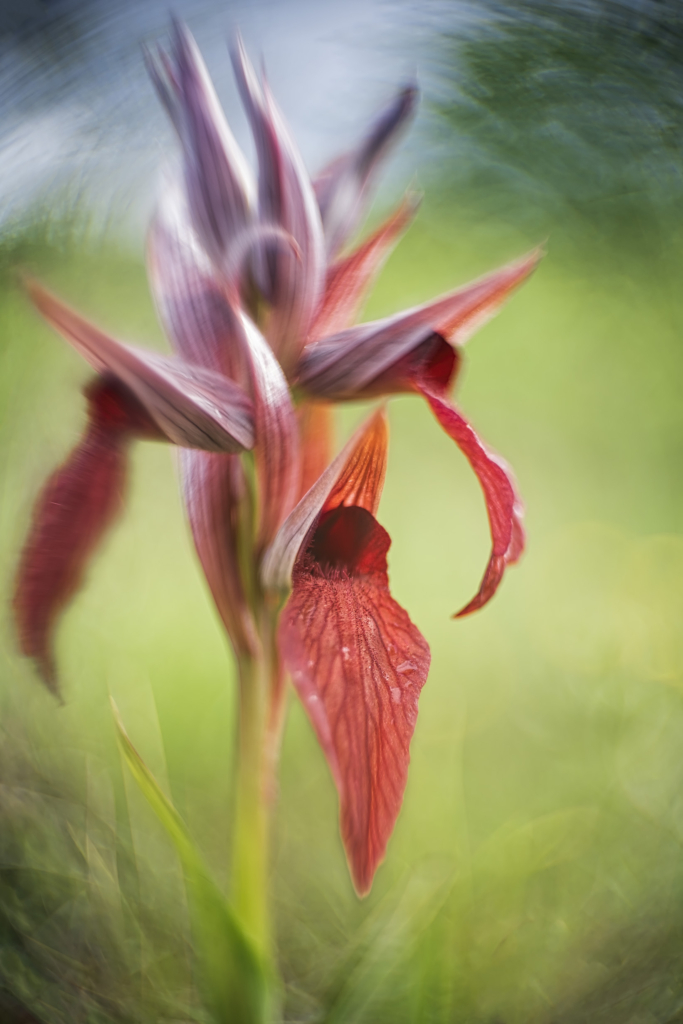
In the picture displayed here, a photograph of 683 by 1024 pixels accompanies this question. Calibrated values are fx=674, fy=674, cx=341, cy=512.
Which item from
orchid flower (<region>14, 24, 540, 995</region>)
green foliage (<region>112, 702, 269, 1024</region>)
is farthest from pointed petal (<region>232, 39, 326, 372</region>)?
Answer: green foliage (<region>112, 702, 269, 1024</region>)

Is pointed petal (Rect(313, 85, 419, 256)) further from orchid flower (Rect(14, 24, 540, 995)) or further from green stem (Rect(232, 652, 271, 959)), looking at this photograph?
green stem (Rect(232, 652, 271, 959))

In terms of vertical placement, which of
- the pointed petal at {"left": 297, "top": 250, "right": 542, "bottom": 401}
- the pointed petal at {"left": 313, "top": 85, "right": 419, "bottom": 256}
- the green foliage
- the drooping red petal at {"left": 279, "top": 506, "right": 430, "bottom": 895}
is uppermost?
the pointed petal at {"left": 313, "top": 85, "right": 419, "bottom": 256}

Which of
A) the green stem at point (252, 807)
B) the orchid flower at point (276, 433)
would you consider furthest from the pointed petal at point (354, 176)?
the green stem at point (252, 807)

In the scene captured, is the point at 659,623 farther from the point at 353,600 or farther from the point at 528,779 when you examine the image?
the point at 353,600

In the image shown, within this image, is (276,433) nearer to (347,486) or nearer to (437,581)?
(347,486)

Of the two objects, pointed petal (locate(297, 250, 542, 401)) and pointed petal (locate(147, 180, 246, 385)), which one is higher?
pointed petal (locate(147, 180, 246, 385))

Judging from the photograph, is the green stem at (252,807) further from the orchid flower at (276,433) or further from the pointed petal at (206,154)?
the pointed petal at (206,154)

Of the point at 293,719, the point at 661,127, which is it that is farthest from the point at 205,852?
the point at 661,127
